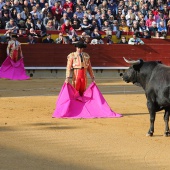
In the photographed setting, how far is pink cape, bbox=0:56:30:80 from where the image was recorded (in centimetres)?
1662

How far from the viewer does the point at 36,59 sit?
59.1 ft

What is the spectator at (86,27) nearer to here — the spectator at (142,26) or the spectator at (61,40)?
the spectator at (61,40)

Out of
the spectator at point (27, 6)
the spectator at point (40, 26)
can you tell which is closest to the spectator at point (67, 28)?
the spectator at point (40, 26)

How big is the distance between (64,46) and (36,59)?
852mm

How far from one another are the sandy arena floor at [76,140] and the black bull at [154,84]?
0.35 meters

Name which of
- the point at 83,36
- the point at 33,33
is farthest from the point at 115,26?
the point at 33,33

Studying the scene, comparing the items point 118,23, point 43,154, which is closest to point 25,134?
point 43,154

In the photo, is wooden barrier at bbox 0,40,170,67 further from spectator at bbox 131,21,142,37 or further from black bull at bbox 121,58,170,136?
black bull at bbox 121,58,170,136

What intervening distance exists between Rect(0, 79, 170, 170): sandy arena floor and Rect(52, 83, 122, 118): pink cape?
25 centimetres

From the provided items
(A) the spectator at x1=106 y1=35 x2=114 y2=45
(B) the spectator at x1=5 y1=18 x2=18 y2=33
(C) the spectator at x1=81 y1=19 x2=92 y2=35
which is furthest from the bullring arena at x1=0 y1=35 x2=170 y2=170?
(A) the spectator at x1=106 y1=35 x2=114 y2=45

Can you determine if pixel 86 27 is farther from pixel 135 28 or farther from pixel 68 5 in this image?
pixel 135 28

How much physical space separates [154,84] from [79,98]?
2282mm

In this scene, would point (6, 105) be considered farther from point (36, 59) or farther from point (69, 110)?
point (36, 59)

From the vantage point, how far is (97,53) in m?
18.5
